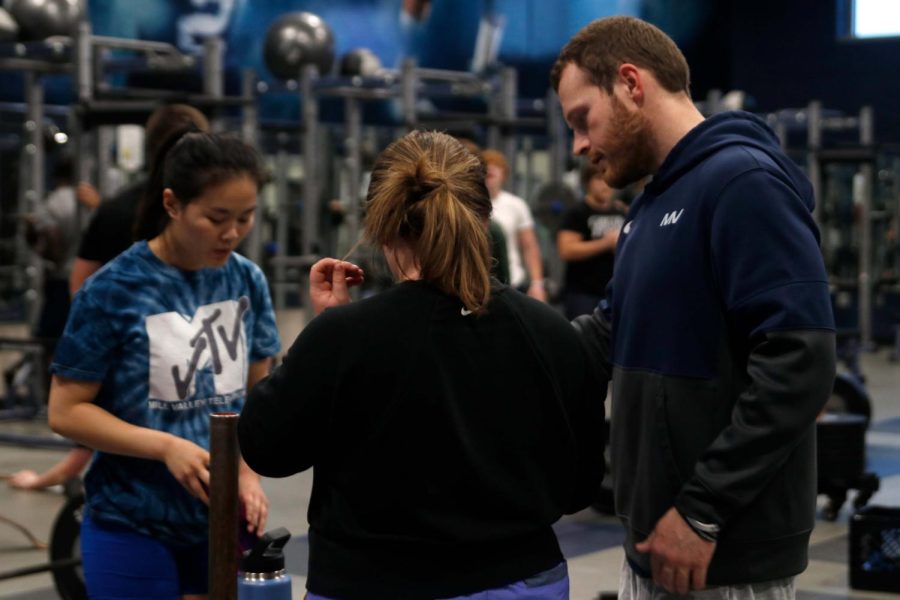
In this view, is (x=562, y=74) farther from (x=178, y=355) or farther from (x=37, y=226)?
(x=37, y=226)

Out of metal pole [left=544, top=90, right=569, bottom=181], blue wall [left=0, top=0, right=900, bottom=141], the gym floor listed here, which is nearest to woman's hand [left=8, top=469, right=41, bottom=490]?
the gym floor

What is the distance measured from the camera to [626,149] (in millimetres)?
1861

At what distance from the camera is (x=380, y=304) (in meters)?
1.58

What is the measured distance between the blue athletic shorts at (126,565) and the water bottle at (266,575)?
60cm

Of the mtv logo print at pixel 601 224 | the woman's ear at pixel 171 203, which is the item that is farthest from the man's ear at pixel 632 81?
the mtv logo print at pixel 601 224

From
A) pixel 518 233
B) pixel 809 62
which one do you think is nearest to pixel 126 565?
pixel 518 233

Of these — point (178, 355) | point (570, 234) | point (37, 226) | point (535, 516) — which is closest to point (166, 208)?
point (178, 355)

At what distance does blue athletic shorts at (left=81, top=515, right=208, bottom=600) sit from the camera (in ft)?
7.30

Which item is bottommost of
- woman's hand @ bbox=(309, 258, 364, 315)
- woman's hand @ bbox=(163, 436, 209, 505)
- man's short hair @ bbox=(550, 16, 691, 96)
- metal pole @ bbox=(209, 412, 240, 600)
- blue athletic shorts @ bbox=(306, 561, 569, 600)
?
blue athletic shorts @ bbox=(306, 561, 569, 600)

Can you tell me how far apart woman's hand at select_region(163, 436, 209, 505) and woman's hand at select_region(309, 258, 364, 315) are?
1.68 feet

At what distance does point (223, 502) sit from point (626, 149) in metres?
0.72

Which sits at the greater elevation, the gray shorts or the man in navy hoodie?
the man in navy hoodie

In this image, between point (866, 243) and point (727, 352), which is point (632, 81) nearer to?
point (727, 352)

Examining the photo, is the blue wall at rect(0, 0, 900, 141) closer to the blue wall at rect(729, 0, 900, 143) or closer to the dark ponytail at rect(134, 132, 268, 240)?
the blue wall at rect(729, 0, 900, 143)
